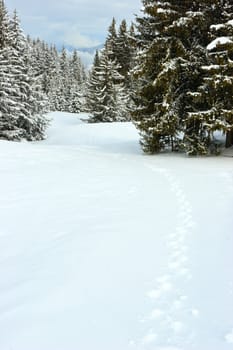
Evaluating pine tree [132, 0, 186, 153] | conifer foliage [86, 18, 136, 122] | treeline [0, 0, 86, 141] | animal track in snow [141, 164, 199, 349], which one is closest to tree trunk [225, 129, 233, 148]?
pine tree [132, 0, 186, 153]

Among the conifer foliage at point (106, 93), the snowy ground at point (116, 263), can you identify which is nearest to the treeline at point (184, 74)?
the snowy ground at point (116, 263)

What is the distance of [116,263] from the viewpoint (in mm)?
3693

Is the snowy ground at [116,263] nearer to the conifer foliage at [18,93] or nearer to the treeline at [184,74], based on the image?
the treeline at [184,74]

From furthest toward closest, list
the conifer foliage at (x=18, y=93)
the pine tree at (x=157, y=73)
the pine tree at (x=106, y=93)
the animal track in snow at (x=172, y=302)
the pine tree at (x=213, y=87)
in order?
the pine tree at (x=106, y=93), the conifer foliage at (x=18, y=93), the pine tree at (x=157, y=73), the pine tree at (x=213, y=87), the animal track in snow at (x=172, y=302)

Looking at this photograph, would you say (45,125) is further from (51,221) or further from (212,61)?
(51,221)

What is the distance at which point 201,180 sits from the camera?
774 centimetres

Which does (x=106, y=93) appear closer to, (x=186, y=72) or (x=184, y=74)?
(x=184, y=74)

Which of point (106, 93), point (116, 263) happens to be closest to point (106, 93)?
point (106, 93)

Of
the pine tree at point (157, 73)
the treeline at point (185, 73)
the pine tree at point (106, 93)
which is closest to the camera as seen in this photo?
the treeline at point (185, 73)

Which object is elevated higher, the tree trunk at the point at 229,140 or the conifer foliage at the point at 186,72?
the conifer foliage at the point at 186,72

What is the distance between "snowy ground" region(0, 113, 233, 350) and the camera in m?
2.54

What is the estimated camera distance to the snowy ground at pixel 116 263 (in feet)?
8.32

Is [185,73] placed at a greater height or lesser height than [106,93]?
lesser

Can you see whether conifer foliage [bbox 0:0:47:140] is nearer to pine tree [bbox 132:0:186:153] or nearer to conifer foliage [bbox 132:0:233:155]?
pine tree [bbox 132:0:186:153]
